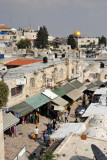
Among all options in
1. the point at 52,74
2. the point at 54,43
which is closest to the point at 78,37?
the point at 54,43

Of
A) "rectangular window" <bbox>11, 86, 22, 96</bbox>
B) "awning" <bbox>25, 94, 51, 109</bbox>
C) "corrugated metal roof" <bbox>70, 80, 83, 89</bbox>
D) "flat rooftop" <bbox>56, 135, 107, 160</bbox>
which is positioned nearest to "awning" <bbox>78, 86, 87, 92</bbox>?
"corrugated metal roof" <bbox>70, 80, 83, 89</bbox>

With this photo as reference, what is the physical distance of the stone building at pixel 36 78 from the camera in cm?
1508

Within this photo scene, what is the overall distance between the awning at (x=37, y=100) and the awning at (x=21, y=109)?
516mm

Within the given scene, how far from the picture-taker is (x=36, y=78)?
57.3 ft

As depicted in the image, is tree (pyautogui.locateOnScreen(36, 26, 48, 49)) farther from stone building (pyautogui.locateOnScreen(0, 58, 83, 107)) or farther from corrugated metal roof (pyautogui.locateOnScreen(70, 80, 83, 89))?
corrugated metal roof (pyautogui.locateOnScreen(70, 80, 83, 89))

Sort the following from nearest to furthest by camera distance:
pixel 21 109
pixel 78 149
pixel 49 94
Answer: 1. pixel 78 149
2. pixel 21 109
3. pixel 49 94

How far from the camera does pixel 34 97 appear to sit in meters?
17.0

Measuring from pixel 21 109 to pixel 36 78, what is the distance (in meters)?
3.76

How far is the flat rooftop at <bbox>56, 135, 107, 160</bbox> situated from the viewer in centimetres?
→ 761

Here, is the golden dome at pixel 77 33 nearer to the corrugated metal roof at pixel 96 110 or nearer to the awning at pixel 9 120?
the corrugated metal roof at pixel 96 110

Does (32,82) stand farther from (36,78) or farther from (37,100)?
(37,100)

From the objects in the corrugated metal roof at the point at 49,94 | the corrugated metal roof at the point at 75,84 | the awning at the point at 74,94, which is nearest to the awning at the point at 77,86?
the corrugated metal roof at the point at 75,84

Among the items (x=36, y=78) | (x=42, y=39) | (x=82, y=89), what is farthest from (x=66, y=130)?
(x=42, y=39)

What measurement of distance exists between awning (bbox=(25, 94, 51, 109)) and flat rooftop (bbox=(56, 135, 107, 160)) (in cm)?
713
